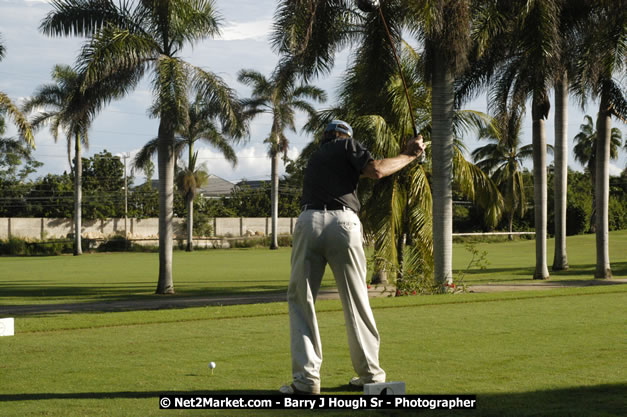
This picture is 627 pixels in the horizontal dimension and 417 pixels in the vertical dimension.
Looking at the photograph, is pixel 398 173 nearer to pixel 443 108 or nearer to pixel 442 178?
pixel 442 178

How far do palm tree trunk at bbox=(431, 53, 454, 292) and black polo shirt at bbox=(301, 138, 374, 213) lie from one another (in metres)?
13.7

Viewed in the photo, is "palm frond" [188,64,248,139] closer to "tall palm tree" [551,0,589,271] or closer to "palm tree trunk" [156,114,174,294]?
"palm tree trunk" [156,114,174,294]

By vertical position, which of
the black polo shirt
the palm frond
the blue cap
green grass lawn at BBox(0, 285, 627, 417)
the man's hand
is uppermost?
the palm frond

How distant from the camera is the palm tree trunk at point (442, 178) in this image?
19.7 meters

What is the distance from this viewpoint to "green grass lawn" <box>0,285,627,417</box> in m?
5.71

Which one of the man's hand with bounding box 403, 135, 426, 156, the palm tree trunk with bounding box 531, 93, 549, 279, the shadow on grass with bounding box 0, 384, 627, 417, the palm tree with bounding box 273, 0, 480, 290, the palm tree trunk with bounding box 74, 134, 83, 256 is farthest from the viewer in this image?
the palm tree trunk with bounding box 74, 134, 83, 256

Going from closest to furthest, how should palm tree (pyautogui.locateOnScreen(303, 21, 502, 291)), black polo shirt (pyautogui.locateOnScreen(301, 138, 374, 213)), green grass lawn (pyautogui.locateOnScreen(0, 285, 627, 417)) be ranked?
1. green grass lawn (pyautogui.locateOnScreen(0, 285, 627, 417))
2. black polo shirt (pyautogui.locateOnScreen(301, 138, 374, 213))
3. palm tree (pyautogui.locateOnScreen(303, 21, 502, 291))

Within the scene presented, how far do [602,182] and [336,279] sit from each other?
23278 millimetres

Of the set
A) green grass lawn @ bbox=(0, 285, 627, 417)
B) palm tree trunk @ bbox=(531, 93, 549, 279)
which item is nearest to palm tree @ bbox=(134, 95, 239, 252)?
palm tree trunk @ bbox=(531, 93, 549, 279)

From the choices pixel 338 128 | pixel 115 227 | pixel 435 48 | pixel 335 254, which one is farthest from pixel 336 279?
pixel 115 227

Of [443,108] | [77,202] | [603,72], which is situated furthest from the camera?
[77,202]

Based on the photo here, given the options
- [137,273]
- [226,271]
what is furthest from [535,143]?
[137,273]

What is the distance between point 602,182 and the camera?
88.7 feet

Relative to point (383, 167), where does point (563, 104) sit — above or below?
above
